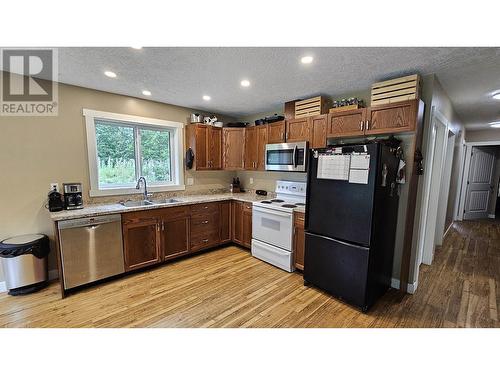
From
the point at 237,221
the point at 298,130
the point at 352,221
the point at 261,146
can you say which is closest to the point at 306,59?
the point at 298,130

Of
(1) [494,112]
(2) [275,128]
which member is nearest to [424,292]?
(2) [275,128]

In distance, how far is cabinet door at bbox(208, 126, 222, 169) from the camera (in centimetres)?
388

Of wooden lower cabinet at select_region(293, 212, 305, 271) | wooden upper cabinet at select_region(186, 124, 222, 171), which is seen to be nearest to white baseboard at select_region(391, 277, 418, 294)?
wooden lower cabinet at select_region(293, 212, 305, 271)

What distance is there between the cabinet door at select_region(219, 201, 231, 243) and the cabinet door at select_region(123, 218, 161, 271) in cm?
107

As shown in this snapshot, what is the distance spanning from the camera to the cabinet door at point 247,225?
140 inches

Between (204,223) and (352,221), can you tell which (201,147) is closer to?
(204,223)

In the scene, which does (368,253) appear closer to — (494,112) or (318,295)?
(318,295)

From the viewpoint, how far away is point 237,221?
148 inches

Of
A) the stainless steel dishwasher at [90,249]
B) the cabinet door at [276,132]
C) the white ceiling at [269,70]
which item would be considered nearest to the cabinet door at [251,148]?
the cabinet door at [276,132]

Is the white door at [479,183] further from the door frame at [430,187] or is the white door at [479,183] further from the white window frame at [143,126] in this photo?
the white window frame at [143,126]

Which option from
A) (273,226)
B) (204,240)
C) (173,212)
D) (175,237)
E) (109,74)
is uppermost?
(109,74)

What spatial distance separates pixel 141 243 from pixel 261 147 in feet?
7.58

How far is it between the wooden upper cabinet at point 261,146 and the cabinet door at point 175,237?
1490 millimetres

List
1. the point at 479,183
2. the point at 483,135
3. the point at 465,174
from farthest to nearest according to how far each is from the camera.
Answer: the point at 479,183, the point at 465,174, the point at 483,135
